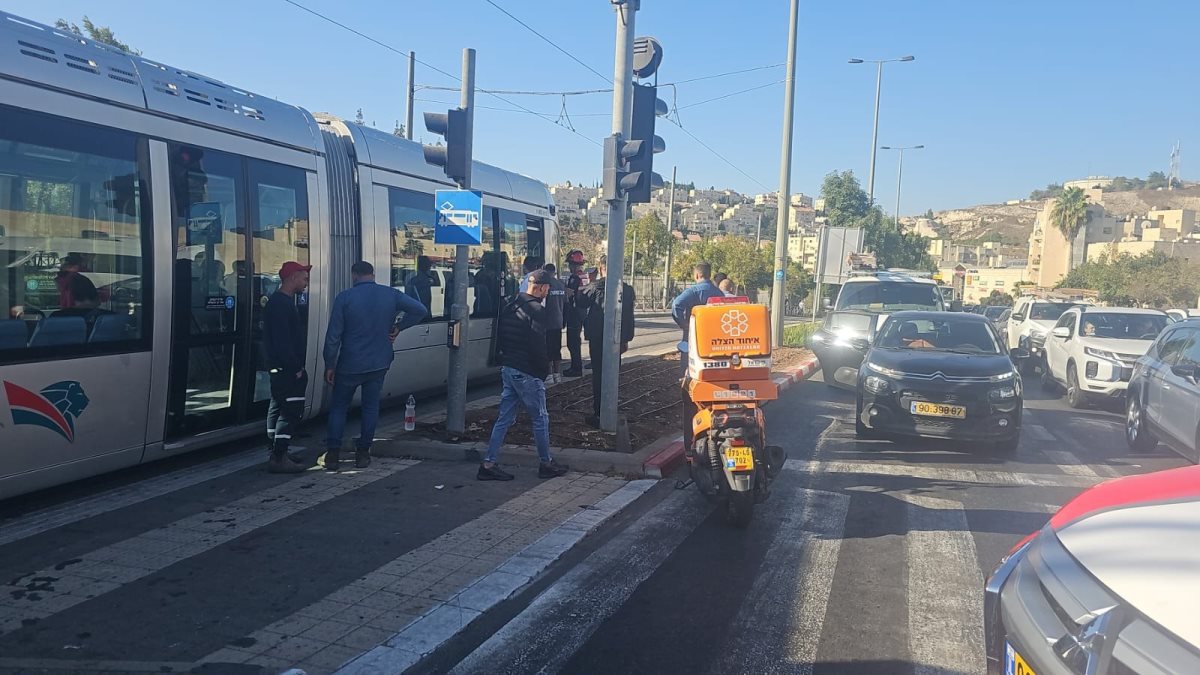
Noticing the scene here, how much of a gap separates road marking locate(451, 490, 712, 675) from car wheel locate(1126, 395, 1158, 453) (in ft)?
21.2

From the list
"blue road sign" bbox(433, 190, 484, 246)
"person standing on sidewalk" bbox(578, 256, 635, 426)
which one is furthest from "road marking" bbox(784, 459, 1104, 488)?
Answer: "blue road sign" bbox(433, 190, 484, 246)

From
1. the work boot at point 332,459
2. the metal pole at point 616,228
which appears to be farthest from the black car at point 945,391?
the work boot at point 332,459

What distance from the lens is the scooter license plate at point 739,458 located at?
18.7ft

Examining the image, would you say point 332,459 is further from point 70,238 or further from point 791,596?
point 791,596

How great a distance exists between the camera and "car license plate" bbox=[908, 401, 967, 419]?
8.50 metres

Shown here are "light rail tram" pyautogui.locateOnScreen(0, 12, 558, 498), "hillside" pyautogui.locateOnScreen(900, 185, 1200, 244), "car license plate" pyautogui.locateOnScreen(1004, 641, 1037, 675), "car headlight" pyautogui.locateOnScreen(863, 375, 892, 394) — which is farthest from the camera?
"hillside" pyautogui.locateOnScreen(900, 185, 1200, 244)

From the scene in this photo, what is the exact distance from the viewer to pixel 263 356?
7.54 m

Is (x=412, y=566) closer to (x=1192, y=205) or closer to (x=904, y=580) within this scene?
(x=904, y=580)

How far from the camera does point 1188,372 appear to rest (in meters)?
8.31

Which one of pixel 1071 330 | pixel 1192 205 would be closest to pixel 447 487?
pixel 1071 330

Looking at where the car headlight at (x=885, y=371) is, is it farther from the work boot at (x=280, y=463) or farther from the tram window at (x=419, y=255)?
the work boot at (x=280, y=463)

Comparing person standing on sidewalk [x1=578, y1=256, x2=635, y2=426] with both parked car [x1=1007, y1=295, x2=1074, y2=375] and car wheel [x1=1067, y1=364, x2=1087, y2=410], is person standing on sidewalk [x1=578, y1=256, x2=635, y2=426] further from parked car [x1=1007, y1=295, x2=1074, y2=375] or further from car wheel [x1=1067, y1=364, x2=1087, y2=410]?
parked car [x1=1007, y1=295, x2=1074, y2=375]

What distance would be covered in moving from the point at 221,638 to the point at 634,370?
10749mm

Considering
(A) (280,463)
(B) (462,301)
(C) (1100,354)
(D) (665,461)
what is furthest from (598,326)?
(C) (1100,354)
